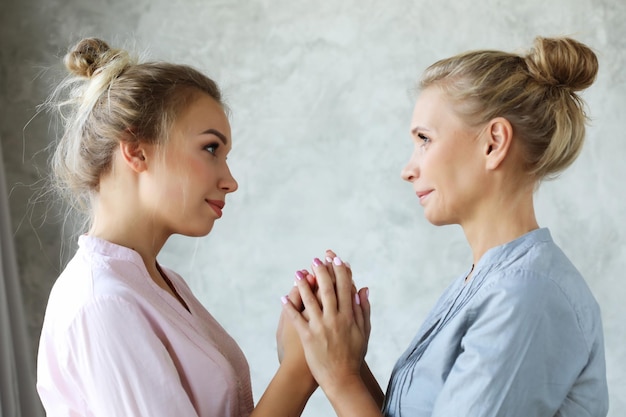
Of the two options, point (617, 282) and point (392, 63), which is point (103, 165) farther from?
point (617, 282)

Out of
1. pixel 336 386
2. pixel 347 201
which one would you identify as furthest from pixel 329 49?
pixel 336 386

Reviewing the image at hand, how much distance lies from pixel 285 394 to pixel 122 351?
380mm

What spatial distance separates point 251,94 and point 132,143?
1.99m

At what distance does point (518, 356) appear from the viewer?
138 cm

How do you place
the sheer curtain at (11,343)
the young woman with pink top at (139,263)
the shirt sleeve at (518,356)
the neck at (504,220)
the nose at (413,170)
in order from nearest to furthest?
the shirt sleeve at (518,356), the young woman with pink top at (139,263), the neck at (504,220), the nose at (413,170), the sheer curtain at (11,343)

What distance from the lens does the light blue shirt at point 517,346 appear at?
4.55ft

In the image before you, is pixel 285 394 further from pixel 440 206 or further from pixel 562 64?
pixel 562 64

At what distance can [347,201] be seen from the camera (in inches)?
139

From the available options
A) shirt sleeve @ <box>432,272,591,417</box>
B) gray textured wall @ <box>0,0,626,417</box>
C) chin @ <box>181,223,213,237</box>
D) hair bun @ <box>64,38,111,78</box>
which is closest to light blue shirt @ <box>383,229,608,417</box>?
shirt sleeve @ <box>432,272,591,417</box>

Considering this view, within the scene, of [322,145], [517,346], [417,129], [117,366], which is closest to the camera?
[517,346]

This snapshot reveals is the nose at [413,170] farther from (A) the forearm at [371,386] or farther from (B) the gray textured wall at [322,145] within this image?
(B) the gray textured wall at [322,145]

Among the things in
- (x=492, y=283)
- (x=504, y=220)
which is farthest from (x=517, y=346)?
(x=504, y=220)

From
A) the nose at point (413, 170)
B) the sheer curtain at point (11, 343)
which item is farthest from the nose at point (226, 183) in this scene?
the sheer curtain at point (11, 343)

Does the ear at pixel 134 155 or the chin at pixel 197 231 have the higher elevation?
the ear at pixel 134 155
